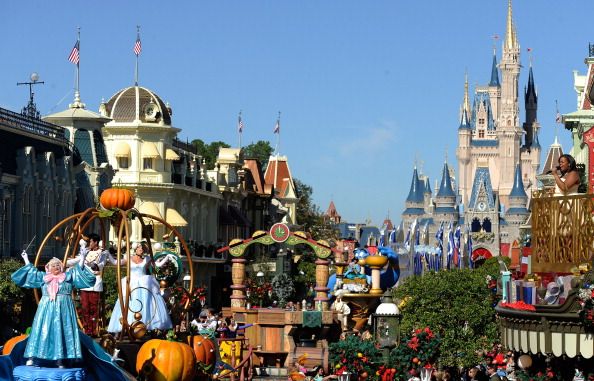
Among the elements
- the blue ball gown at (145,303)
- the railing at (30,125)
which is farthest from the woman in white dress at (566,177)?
the railing at (30,125)

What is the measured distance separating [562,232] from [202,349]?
16.4 ft

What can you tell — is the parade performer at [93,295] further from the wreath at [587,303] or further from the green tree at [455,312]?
the green tree at [455,312]

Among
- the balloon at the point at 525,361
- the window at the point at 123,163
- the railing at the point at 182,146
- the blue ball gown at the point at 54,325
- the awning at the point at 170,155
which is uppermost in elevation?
the railing at the point at 182,146

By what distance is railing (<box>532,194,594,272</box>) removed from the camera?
19234mm

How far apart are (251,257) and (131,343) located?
73.2 m

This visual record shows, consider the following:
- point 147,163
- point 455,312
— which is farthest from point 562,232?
point 147,163

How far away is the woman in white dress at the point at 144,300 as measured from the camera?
20.6m

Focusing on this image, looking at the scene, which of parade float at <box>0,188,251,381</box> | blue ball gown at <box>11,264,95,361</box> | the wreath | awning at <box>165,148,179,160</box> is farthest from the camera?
awning at <box>165,148,179,160</box>

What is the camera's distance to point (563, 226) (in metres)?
19.8

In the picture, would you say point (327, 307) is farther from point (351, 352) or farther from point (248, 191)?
point (248, 191)

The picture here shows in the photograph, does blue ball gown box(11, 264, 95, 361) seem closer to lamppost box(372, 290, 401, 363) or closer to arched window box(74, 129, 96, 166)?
lamppost box(372, 290, 401, 363)

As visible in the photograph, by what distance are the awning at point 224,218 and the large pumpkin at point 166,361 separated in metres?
67.5

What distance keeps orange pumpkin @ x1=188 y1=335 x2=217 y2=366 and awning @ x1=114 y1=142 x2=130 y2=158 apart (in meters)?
48.3

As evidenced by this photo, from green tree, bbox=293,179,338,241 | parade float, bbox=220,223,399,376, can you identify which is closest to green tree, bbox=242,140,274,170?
green tree, bbox=293,179,338,241
